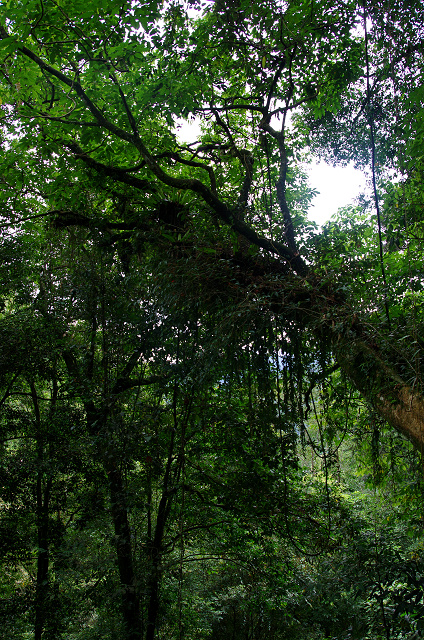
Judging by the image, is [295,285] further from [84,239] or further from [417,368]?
[84,239]

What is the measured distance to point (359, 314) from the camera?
2.46 metres

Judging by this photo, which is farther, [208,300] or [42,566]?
[42,566]

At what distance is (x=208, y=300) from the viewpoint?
3043 millimetres

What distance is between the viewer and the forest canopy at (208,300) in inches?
100

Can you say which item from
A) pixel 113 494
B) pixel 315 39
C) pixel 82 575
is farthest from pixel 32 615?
pixel 315 39

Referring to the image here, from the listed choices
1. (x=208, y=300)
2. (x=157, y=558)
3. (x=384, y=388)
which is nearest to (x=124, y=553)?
(x=157, y=558)

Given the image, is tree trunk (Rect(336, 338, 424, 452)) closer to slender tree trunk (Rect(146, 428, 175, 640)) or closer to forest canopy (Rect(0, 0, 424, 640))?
forest canopy (Rect(0, 0, 424, 640))

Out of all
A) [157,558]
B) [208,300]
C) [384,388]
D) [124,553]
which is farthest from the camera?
[124,553]

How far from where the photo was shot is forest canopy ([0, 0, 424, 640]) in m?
2.54

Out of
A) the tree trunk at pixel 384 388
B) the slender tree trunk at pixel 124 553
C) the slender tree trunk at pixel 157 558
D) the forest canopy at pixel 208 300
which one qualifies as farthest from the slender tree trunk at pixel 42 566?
the tree trunk at pixel 384 388

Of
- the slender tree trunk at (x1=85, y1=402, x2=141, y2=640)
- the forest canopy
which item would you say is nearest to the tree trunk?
the forest canopy

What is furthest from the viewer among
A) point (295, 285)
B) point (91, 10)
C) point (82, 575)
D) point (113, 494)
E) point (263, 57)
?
point (82, 575)

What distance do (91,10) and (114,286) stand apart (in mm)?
2200

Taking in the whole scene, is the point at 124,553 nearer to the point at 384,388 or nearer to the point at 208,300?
the point at 208,300
